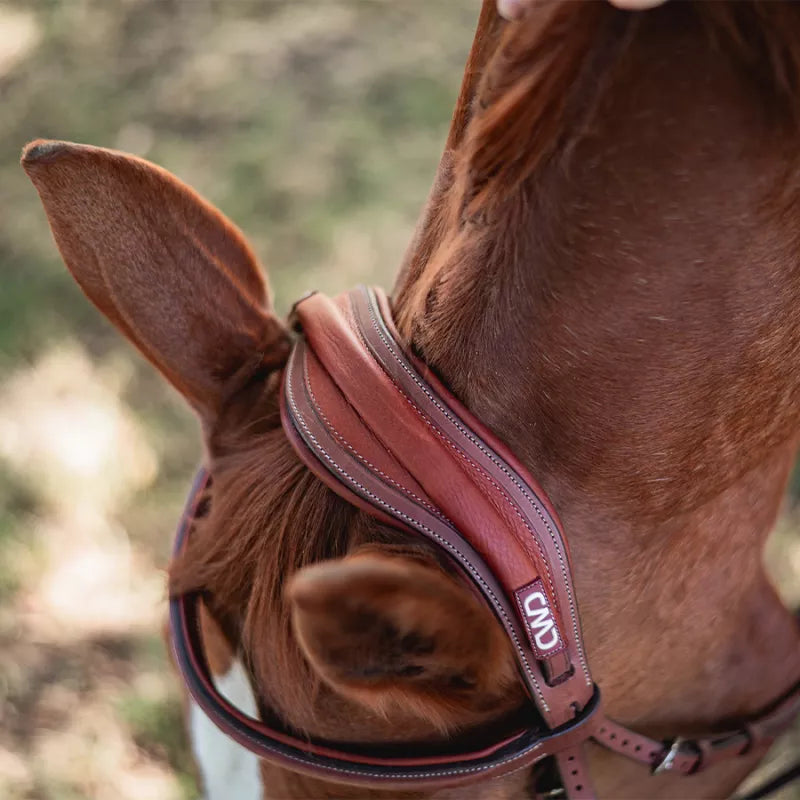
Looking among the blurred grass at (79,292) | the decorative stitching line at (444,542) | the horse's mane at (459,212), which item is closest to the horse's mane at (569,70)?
the horse's mane at (459,212)

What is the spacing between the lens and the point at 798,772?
133 cm

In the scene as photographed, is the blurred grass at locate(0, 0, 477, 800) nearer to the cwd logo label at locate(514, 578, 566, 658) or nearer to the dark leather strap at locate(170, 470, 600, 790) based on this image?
the dark leather strap at locate(170, 470, 600, 790)

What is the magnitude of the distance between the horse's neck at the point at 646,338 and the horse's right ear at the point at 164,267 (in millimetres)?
247

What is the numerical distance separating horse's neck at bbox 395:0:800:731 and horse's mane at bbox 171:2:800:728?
0.02m

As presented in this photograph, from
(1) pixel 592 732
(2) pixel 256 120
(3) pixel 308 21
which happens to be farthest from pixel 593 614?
(3) pixel 308 21

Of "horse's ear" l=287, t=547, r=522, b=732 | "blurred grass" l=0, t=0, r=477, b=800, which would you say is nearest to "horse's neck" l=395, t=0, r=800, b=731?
"horse's ear" l=287, t=547, r=522, b=732

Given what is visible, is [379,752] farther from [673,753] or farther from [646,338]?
[646,338]

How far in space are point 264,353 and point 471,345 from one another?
1.17 ft

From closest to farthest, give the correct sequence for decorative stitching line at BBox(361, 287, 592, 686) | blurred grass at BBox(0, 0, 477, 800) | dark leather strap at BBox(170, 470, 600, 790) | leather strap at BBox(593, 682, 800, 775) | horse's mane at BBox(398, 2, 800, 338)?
horse's mane at BBox(398, 2, 800, 338) < decorative stitching line at BBox(361, 287, 592, 686) < dark leather strap at BBox(170, 470, 600, 790) < leather strap at BBox(593, 682, 800, 775) < blurred grass at BBox(0, 0, 477, 800)

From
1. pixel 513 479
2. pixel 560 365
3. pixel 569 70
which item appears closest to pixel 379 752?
pixel 513 479

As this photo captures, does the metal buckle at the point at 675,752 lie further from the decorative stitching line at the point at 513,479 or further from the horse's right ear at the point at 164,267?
the horse's right ear at the point at 164,267

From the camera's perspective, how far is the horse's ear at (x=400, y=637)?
0.63m

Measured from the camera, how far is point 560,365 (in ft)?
2.41

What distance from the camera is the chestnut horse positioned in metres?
0.61
